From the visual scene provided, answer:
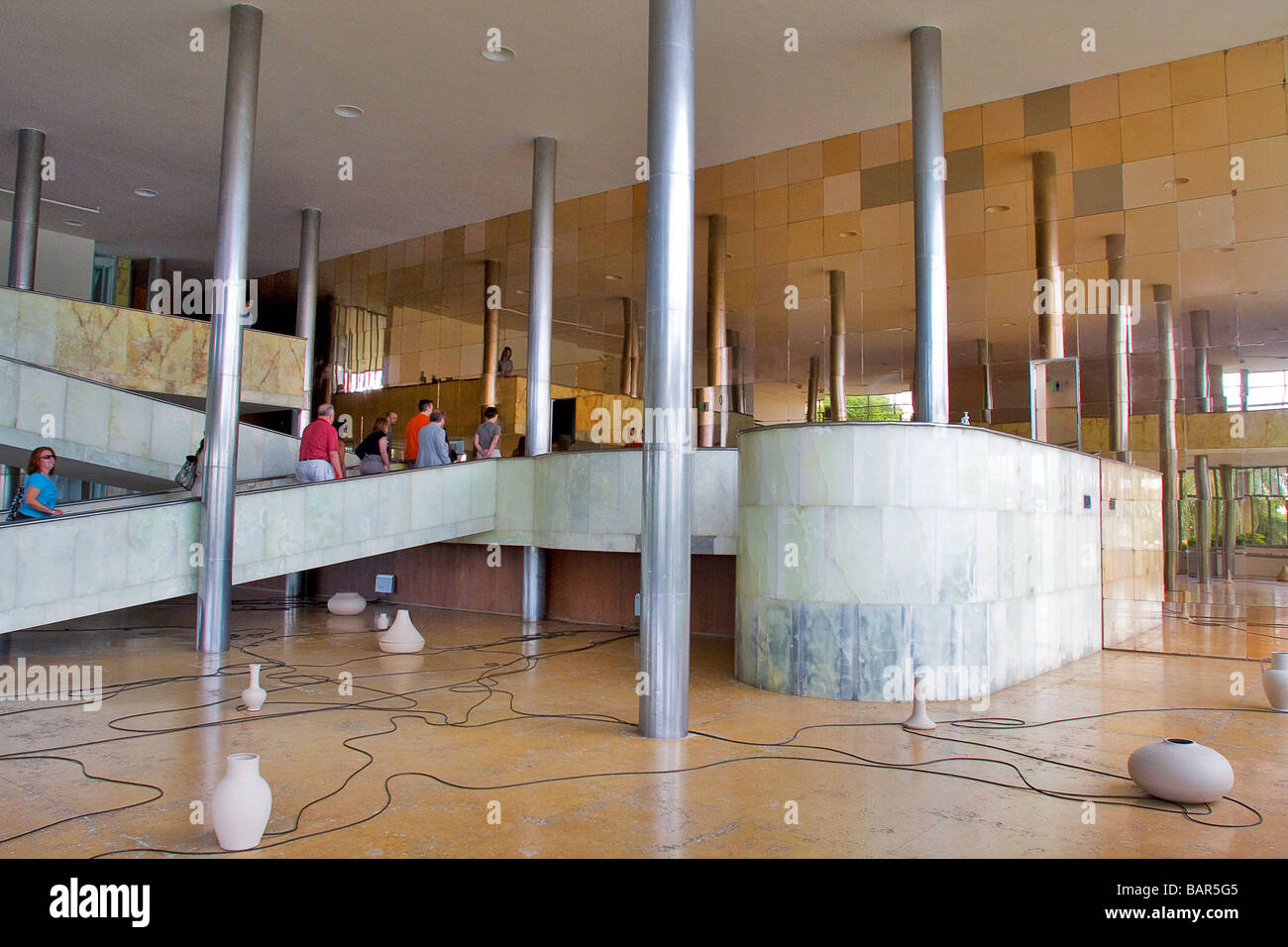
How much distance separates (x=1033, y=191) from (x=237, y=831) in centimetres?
1350

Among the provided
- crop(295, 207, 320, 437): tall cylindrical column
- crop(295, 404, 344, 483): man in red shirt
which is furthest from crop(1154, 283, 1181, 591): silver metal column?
crop(295, 207, 320, 437): tall cylindrical column

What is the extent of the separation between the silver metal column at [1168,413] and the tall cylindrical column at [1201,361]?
0.80ft

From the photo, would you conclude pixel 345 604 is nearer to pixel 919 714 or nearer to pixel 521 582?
pixel 521 582

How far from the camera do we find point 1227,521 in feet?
40.0

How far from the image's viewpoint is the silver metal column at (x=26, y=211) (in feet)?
53.9

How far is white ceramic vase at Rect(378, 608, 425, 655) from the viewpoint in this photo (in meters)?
11.3

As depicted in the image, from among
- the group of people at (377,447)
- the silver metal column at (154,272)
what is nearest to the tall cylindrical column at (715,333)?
the group of people at (377,447)

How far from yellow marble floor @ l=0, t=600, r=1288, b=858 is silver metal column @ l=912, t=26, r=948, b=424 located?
14.2 feet

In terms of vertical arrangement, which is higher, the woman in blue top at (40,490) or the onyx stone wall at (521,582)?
the woman in blue top at (40,490)

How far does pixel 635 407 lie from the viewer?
1819 centimetres

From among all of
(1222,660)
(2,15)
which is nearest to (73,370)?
(2,15)

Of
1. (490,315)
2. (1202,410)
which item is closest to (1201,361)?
(1202,410)
